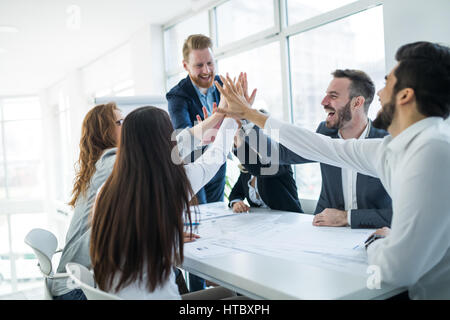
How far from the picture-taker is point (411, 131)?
115 cm

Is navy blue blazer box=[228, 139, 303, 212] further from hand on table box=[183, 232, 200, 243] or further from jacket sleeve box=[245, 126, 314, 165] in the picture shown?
hand on table box=[183, 232, 200, 243]

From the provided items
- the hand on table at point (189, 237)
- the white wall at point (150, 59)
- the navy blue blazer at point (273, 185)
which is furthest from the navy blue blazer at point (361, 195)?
the white wall at point (150, 59)

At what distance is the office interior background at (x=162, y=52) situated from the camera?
3.10m

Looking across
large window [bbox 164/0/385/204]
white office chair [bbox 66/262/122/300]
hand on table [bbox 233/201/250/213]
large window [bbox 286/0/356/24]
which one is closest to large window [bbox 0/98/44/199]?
large window [bbox 164/0/385/204]

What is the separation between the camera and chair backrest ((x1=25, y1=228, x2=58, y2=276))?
162cm

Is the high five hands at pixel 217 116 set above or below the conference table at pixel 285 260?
above

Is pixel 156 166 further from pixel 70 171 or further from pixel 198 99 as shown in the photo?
pixel 70 171

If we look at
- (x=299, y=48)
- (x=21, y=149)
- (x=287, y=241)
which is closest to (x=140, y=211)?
(x=287, y=241)

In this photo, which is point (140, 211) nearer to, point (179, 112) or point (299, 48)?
point (179, 112)

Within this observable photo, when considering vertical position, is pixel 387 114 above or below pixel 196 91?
below

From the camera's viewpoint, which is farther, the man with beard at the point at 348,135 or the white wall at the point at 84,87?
the white wall at the point at 84,87

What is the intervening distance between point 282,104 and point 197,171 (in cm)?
246

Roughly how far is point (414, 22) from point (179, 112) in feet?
5.42

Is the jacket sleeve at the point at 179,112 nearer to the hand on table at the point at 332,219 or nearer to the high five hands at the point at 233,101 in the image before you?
the high five hands at the point at 233,101
